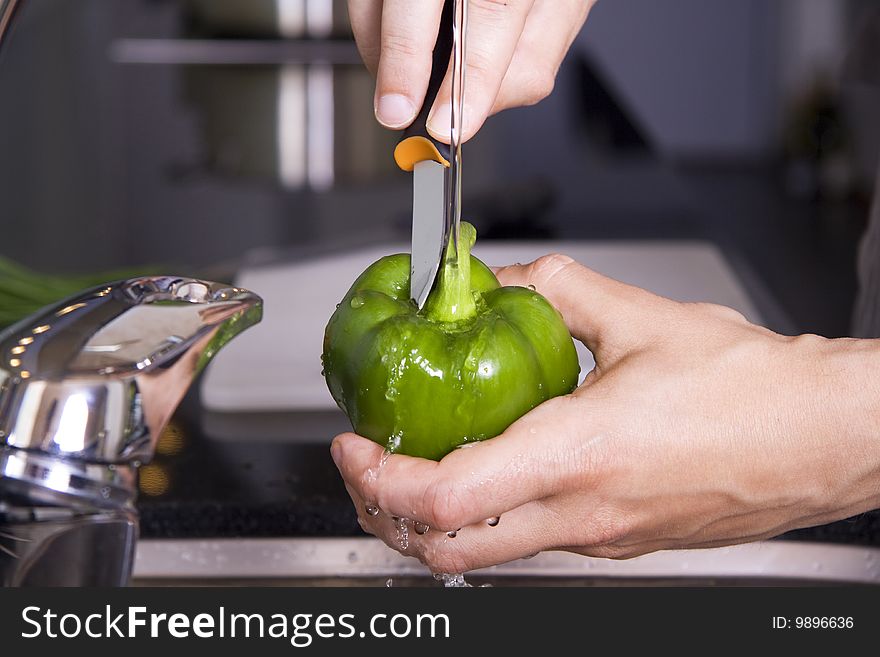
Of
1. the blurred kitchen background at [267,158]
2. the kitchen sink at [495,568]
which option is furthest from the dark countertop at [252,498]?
the blurred kitchen background at [267,158]

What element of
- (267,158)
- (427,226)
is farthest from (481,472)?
(267,158)

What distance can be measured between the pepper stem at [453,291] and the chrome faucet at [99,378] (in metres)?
0.12

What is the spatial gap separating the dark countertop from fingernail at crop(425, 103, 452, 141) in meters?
0.31

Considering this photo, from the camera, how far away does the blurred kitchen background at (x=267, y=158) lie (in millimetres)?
1817

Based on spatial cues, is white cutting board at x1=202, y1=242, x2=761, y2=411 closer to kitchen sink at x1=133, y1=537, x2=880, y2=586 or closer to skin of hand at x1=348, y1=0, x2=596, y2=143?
kitchen sink at x1=133, y1=537, x2=880, y2=586

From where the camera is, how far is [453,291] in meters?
0.71

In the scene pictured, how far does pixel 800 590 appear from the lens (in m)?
0.80

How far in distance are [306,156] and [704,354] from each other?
159cm

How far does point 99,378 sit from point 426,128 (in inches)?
10.8

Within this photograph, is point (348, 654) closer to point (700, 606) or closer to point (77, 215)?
point (700, 606)

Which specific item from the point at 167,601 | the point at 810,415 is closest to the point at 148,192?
the point at 167,601

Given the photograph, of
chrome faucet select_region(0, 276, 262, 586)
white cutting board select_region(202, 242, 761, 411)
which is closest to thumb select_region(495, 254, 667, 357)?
chrome faucet select_region(0, 276, 262, 586)

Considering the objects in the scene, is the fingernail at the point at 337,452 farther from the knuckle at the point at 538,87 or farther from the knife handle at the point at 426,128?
the knuckle at the point at 538,87

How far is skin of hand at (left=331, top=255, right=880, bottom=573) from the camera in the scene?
0.67 meters
